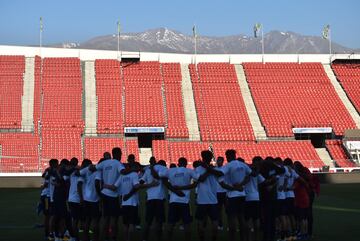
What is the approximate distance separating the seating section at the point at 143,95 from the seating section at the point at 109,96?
27.1 inches

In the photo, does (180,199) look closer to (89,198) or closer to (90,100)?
(89,198)

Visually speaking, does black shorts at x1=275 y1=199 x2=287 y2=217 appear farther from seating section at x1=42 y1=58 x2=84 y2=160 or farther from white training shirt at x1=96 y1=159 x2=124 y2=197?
seating section at x1=42 y1=58 x2=84 y2=160

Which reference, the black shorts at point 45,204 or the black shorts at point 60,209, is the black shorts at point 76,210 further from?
the black shorts at point 45,204

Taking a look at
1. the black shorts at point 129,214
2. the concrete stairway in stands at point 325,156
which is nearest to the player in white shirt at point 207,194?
the black shorts at point 129,214

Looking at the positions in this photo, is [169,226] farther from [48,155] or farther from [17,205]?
[48,155]

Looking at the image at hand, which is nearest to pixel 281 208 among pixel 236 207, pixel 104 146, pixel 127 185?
pixel 236 207

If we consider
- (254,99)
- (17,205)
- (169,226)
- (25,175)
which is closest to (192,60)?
(254,99)

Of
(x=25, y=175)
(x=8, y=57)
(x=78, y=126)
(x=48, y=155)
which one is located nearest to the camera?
(x=25, y=175)

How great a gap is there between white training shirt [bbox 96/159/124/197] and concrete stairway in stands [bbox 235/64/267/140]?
37691 mm

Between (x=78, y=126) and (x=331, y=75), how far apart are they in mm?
26601

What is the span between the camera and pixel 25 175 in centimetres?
3972

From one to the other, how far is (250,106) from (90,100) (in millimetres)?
14999

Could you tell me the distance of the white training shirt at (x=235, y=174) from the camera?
1245 cm

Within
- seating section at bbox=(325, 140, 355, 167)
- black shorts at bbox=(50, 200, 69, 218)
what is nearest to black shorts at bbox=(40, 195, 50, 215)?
black shorts at bbox=(50, 200, 69, 218)
